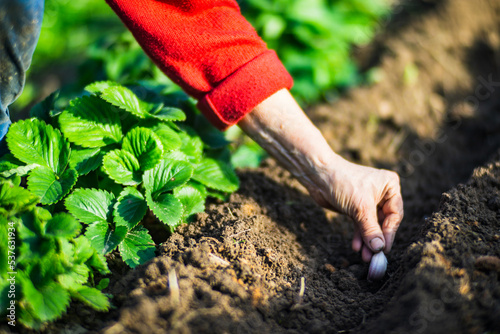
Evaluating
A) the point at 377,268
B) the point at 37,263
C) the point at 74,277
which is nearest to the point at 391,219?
the point at 377,268

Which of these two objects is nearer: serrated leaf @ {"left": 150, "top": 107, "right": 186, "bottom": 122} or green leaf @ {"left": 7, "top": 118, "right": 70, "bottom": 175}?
green leaf @ {"left": 7, "top": 118, "right": 70, "bottom": 175}

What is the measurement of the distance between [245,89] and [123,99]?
609 millimetres

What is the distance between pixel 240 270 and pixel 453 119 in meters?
2.52

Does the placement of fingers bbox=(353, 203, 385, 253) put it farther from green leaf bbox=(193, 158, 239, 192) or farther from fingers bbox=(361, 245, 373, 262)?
green leaf bbox=(193, 158, 239, 192)

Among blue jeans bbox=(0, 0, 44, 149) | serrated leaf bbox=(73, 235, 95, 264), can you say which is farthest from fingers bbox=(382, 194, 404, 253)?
blue jeans bbox=(0, 0, 44, 149)

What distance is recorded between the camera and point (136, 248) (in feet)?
5.44

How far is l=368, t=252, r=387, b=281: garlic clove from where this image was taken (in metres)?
1.74

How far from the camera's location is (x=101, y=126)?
1837mm

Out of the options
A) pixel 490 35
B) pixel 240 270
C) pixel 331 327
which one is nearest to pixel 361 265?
pixel 331 327

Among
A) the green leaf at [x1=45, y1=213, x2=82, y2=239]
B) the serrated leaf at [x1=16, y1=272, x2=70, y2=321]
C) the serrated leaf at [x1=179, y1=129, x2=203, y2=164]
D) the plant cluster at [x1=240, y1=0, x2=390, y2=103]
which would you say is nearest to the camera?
the serrated leaf at [x1=16, y1=272, x2=70, y2=321]

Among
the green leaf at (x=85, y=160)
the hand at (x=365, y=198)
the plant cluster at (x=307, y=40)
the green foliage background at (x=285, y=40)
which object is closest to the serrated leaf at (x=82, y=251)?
the green leaf at (x=85, y=160)

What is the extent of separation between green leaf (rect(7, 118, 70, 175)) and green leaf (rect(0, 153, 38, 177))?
3cm

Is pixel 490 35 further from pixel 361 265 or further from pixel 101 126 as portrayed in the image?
pixel 101 126

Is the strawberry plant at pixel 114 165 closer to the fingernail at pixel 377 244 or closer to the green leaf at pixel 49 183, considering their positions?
the green leaf at pixel 49 183
